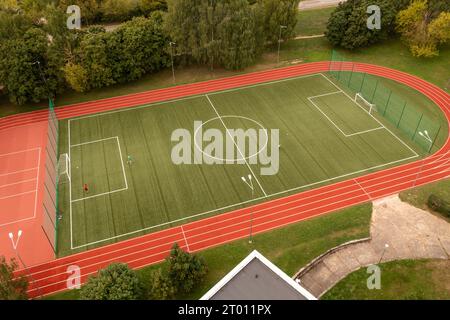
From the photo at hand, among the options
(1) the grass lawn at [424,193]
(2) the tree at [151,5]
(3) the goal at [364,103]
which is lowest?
(1) the grass lawn at [424,193]

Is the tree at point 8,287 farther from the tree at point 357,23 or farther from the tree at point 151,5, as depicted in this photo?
the tree at point 151,5

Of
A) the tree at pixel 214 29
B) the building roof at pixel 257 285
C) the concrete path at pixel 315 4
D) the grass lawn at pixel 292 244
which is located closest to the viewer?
the building roof at pixel 257 285

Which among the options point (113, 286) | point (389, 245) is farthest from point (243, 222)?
point (113, 286)

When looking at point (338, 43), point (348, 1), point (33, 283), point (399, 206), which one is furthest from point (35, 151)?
point (348, 1)

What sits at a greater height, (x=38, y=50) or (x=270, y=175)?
(x=38, y=50)

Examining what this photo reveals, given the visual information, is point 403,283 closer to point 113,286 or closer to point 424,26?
point 113,286

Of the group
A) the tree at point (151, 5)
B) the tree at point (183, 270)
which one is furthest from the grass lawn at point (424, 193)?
the tree at point (151, 5)
